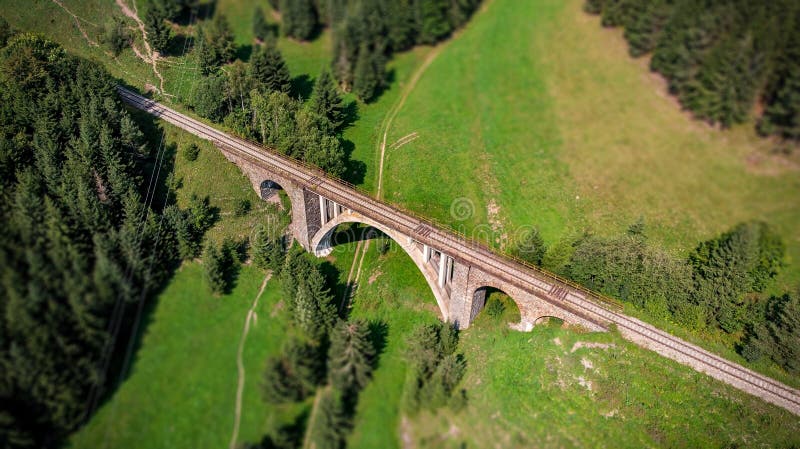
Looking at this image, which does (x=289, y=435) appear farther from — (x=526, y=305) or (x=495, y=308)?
(x=526, y=305)

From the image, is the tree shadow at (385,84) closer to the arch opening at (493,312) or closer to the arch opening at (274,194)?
the arch opening at (274,194)

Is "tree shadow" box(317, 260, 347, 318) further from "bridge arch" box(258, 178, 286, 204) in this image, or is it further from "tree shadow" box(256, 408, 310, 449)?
"tree shadow" box(256, 408, 310, 449)

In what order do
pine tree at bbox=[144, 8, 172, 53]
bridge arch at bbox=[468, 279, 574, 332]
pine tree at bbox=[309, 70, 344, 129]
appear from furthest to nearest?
pine tree at bbox=[144, 8, 172, 53], pine tree at bbox=[309, 70, 344, 129], bridge arch at bbox=[468, 279, 574, 332]

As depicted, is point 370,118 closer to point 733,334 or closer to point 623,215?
point 623,215

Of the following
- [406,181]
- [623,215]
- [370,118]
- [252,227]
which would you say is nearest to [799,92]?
[623,215]

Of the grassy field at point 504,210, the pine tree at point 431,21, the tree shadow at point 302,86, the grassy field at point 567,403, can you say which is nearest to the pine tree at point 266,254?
the grassy field at point 504,210

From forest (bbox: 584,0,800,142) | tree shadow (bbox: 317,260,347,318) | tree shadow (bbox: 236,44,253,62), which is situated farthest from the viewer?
tree shadow (bbox: 236,44,253,62)

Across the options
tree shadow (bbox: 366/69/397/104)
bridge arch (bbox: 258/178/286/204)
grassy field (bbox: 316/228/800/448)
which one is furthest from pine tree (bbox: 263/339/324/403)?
tree shadow (bbox: 366/69/397/104)
